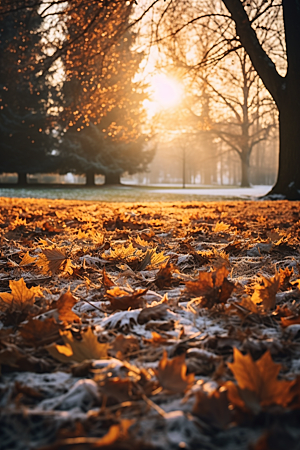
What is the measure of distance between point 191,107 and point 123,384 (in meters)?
29.8

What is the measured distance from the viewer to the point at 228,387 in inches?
31.1

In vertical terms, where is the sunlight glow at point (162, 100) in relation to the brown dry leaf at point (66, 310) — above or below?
above

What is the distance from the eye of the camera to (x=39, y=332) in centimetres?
114

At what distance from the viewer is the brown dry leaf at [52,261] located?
1.96 metres

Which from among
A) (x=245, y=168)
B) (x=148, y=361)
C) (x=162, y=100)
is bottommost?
(x=148, y=361)

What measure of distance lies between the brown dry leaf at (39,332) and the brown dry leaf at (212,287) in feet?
1.80

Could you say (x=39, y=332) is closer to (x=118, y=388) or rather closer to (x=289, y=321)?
(x=118, y=388)

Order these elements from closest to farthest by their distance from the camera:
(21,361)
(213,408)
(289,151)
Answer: (213,408) < (21,361) < (289,151)

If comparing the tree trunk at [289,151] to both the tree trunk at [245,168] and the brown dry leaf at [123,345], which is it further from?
Result: the tree trunk at [245,168]

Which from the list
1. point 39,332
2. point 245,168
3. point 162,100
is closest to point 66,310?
point 39,332

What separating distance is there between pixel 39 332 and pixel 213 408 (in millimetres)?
616

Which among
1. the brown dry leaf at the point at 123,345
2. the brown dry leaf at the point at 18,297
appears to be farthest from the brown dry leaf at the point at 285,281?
the brown dry leaf at the point at 18,297

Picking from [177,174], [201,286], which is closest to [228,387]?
[201,286]

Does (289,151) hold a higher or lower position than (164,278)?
higher
